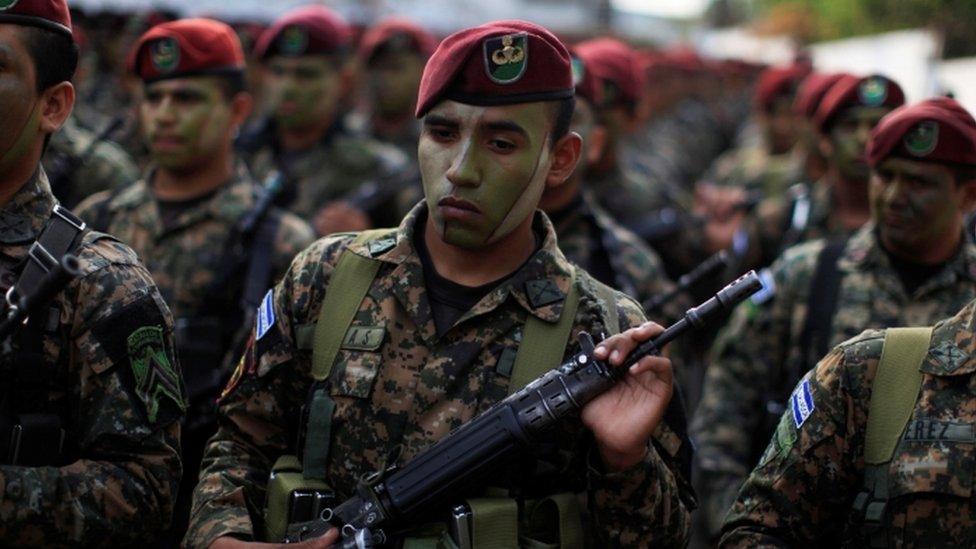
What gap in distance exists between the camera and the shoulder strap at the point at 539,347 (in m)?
3.91

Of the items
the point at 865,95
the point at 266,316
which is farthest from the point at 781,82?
the point at 266,316

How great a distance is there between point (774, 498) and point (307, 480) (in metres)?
1.18

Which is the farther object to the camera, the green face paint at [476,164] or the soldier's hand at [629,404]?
the green face paint at [476,164]

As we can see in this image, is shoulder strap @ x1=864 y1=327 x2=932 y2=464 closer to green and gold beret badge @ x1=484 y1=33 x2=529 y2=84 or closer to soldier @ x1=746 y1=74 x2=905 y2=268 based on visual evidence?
green and gold beret badge @ x1=484 y1=33 x2=529 y2=84

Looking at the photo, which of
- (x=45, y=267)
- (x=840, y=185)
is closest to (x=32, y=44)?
(x=45, y=267)

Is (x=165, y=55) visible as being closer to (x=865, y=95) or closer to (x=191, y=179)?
(x=191, y=179)

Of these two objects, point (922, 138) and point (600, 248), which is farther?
point (600, 248)

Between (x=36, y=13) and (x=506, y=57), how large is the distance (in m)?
1.18

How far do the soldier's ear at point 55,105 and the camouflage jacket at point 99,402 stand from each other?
243mm

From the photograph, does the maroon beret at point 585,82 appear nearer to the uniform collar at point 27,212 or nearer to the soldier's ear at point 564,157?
the soldier's ear at point 564,157

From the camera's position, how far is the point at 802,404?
387 cm

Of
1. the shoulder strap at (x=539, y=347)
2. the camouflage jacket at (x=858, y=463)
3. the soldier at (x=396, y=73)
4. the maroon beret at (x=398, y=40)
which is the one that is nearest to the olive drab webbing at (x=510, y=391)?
the shoulder strap at (x=539, y=347)

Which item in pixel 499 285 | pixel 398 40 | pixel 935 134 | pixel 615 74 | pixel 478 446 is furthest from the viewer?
pixel 398 40

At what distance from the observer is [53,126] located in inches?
155
